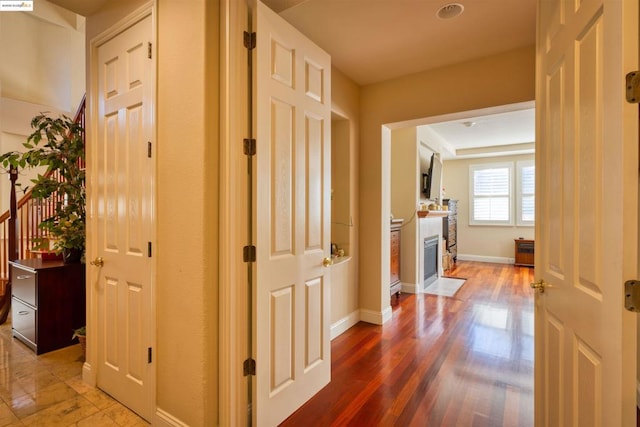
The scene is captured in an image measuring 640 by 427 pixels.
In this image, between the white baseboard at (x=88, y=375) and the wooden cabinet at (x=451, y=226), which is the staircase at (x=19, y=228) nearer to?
the white baseboard at (x=88, y=375)

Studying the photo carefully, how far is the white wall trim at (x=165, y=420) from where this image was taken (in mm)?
1687

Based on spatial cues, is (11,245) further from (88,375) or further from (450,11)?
(450,11)

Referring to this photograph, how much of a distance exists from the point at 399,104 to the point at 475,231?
5.83 meters

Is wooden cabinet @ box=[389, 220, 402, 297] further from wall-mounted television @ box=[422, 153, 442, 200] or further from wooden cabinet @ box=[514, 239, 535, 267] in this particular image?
wooden cabinet @ box=[514, 239, 535, 267]

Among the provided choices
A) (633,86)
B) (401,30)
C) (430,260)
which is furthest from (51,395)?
(430,260)

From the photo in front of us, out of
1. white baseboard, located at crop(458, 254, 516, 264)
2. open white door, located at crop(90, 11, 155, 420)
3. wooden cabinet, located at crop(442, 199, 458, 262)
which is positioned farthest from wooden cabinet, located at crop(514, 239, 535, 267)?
open white door, located at crop(90, 11, 155, 420)

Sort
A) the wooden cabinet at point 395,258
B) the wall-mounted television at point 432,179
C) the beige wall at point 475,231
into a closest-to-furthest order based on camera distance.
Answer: the wooden cabinet at point 395,258
the wall-mounted television at point 432,179
the beige wall at point 475,231

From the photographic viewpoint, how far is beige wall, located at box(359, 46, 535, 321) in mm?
2742

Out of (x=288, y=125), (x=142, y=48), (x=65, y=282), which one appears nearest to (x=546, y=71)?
(x=288, y=125)

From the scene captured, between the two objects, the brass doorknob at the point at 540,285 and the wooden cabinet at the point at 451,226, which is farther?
the wooden cabinet at the point at 451,226

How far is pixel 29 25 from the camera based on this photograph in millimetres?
5246

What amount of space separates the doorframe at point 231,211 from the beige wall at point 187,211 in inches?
1.8

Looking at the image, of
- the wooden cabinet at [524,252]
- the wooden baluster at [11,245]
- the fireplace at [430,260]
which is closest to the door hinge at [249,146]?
the wooden baluster at [11,245]

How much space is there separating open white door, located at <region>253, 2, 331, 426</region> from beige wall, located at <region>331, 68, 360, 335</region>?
1.04 metres
